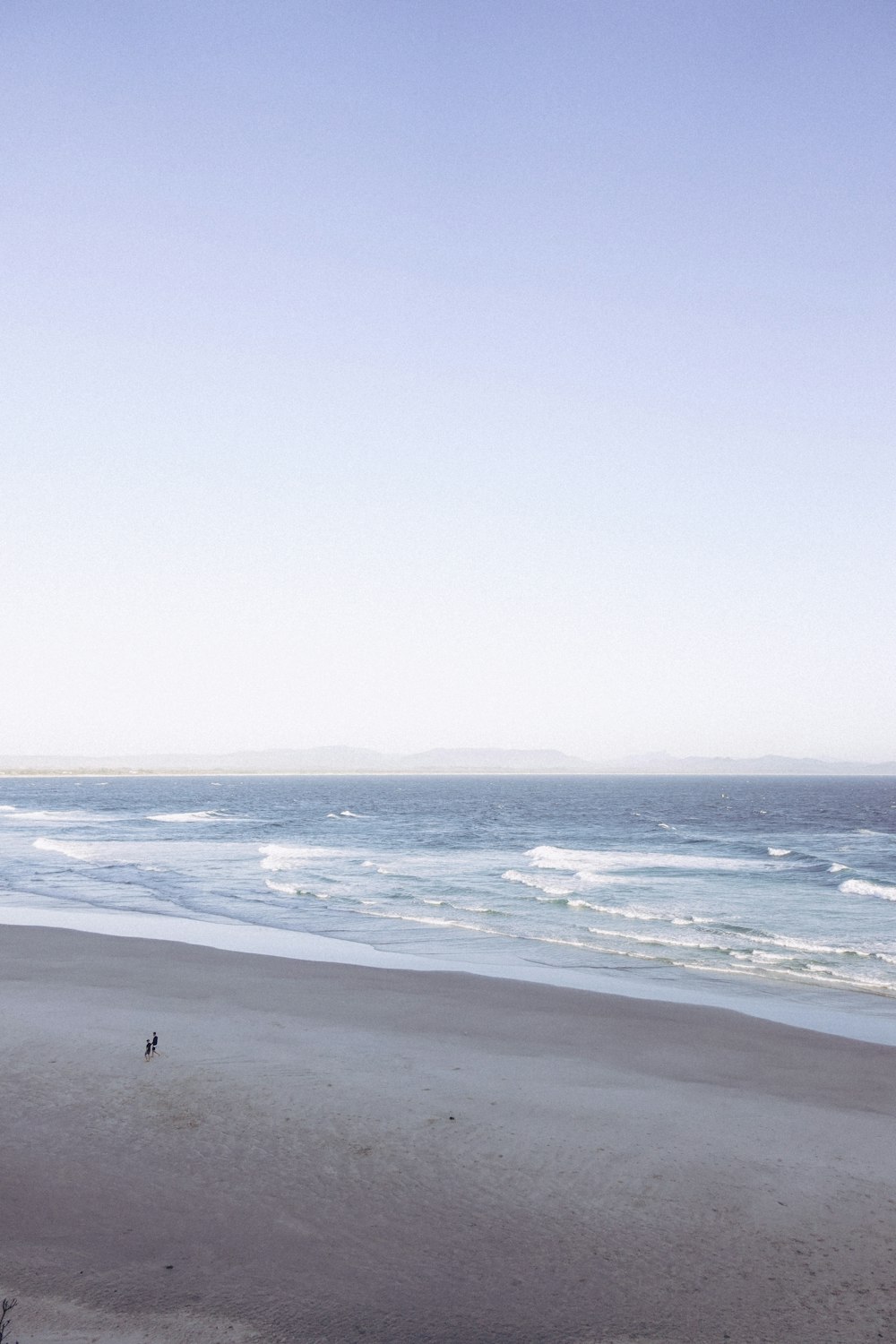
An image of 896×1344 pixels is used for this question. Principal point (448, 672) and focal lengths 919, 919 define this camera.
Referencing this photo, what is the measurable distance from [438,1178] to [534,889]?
26.7 m

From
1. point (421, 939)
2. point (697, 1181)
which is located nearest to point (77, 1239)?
point (697, 1181)

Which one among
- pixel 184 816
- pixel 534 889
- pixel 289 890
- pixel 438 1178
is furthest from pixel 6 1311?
pixel 184 816

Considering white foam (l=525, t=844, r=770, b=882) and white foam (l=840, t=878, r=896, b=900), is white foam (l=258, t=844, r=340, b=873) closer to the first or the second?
white foam (l=525, t=844, r=770, b=882)

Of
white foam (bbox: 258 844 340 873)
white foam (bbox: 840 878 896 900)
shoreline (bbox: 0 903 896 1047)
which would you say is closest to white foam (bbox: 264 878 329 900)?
white foam (bbox: 258 844 340 873)

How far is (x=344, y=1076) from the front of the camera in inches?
499

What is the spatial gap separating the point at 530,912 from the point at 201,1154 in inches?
835

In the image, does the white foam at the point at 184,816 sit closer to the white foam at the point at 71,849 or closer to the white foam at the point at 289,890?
the white foam at the point at 71,849

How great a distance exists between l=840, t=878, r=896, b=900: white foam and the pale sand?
20907 mm

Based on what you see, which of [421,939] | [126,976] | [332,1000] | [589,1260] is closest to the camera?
[589,1260]

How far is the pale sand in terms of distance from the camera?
7039mm

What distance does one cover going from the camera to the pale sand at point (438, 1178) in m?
7.04

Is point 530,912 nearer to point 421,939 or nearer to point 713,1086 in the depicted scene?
point 421,939

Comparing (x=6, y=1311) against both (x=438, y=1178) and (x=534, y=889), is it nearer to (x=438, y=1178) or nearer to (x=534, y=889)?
(x=438, y=1178)

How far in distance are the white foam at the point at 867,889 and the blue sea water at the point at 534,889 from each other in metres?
0.15
